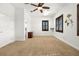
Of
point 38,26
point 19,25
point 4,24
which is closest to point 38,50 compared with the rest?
point 4,24

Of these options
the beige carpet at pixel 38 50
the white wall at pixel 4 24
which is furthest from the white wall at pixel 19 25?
the beige carpet at pixel 38 50

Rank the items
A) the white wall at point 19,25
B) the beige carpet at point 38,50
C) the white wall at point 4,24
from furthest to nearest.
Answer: the white wall at point 19,25 < the white wall at point 4,24 < the beige carpet at point 38,50

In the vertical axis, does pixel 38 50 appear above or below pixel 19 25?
below

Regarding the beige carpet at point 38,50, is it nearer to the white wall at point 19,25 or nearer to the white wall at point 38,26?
the white wall at point 19,25

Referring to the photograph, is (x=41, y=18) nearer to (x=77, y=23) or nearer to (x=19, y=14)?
(x=19, y=14)

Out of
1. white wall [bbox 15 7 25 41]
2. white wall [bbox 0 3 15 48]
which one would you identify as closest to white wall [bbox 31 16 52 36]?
white wall [bbox 15 7 25 41]

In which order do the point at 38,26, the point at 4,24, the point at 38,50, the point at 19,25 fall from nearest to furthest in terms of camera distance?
the point at 38,50 < the point at 4,24 < the point at 19,25 < the point at 38,26

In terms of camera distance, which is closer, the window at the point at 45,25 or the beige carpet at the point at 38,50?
the beige carpet at the point at 38,50

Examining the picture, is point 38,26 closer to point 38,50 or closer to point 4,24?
point 4,24

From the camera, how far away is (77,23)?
19.5 feet

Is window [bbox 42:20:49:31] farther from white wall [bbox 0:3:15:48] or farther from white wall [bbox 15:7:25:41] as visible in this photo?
white wall [bbox 0:3:15:48]

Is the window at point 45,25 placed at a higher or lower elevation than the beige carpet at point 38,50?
higher

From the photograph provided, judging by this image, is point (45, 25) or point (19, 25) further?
point (45, 25)

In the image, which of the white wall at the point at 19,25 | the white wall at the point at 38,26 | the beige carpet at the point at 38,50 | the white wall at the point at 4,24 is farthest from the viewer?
the white wall at the point at 38,26
